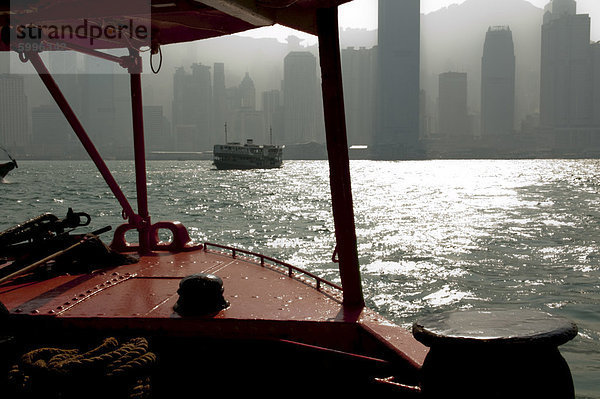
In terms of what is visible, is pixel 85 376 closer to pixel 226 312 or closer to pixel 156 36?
pixel 226 312

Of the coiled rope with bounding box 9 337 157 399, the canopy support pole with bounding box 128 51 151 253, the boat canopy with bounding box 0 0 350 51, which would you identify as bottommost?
the coiled rope with bounding box 9 337 157 399

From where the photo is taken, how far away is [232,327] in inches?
150

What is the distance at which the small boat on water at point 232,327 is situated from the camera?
2189 mm

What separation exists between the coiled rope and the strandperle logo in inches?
137

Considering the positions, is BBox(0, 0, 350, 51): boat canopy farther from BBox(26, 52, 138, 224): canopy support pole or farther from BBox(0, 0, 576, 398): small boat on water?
BBox(26, 52, 138, 224): canopy support pole

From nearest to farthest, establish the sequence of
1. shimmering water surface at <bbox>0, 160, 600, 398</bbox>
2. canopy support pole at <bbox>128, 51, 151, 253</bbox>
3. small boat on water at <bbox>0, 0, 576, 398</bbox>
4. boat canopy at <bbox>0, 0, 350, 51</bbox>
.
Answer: small boat on water at <bbox>0, 0, 576, 398</bbox>, boat canopy at <bbox>0, 0, 350, 51</bbox>, canopy support pole at <bbox>128, 51, 151, 253</bbox>, shimmering water surface at <bbox>0, 160, 600, 398</bbox>

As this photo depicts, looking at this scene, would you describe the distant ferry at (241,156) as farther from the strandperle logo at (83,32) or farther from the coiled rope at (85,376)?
the coiled rope at (85,376)

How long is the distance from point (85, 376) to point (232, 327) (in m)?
1.02

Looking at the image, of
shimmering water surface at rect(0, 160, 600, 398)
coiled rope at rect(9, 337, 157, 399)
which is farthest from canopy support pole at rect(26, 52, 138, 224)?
shimmering water surface at rect(0, 160, 600, 398)

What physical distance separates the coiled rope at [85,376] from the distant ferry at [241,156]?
110 metres

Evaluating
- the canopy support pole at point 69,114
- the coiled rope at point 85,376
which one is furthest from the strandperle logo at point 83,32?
the coiled rope at point 85,376

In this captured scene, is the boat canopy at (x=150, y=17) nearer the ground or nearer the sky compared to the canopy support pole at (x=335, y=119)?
nearer the sky

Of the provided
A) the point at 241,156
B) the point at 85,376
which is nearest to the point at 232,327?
the point at 85,376

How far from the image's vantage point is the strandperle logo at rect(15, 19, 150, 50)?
5430 mm
